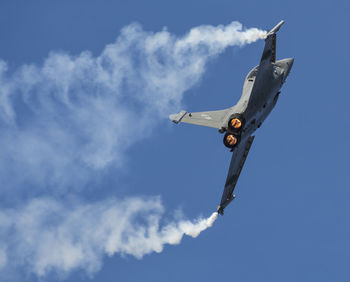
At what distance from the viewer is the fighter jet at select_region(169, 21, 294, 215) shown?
48656 mm

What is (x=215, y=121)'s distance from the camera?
50344mm

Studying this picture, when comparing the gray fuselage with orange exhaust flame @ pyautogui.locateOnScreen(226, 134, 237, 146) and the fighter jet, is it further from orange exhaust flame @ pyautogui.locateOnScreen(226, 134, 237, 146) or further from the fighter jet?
orange exhaust flame @ pyautogui.locateOnScreen(226, 134, 237, 146)

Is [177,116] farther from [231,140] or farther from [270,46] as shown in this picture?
[270,46]

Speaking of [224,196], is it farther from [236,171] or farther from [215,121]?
[215,121]

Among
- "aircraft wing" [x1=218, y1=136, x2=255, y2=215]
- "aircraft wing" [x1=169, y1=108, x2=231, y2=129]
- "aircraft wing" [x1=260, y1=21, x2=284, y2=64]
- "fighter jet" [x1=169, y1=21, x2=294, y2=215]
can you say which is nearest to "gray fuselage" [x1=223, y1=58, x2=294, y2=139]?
"fighter jet" [x1=169, y1=21, x2=294, y2=215]

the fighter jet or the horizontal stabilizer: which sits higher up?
the horizontal stabilizer

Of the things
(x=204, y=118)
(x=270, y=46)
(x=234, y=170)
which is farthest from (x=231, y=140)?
(x=270, y=46)

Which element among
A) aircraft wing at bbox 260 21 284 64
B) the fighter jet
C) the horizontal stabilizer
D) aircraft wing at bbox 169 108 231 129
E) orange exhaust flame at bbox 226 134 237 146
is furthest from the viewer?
the horizontal stabilizer

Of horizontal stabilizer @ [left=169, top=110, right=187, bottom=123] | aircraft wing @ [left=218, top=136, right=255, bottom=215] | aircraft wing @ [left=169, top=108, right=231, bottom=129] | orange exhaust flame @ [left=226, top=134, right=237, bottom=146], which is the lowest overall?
orange exhaust flame @ [left=226, top=134, right=237, bottom=146]

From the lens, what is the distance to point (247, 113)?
161ft

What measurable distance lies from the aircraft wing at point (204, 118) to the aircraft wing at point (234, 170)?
3234 mm

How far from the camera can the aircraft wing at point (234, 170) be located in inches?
2112

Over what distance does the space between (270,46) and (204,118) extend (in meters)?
6.41

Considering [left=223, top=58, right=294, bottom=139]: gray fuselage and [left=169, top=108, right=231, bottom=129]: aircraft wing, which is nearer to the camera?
[left=223, top=58, right=294, bottom=139]: gray fuselage
